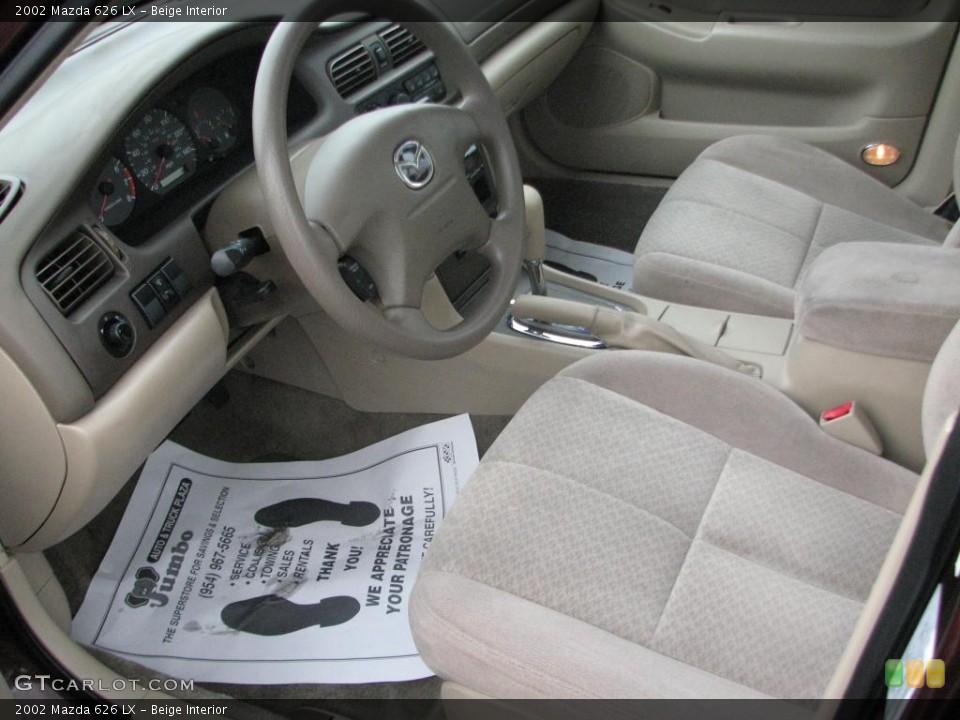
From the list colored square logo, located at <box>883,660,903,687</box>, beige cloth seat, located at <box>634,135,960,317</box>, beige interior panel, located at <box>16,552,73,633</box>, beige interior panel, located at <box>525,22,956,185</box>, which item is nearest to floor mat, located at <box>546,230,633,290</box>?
beige interior panel, located at <box>525,22,956,185</box>

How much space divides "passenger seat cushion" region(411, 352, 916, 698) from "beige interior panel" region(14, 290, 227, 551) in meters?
0.36

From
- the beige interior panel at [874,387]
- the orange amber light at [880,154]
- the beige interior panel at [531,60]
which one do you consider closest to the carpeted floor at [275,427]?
the beige interior panel at [874,387]

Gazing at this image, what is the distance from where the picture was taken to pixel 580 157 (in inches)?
80.9

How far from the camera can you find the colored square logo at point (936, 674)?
0.50m

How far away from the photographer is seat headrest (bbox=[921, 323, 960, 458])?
871 mm

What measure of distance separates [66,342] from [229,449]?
1.94 feet

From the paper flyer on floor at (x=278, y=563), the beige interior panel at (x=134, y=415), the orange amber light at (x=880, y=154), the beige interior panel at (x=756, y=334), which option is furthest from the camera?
the orange amber light at (x=880, y=154)

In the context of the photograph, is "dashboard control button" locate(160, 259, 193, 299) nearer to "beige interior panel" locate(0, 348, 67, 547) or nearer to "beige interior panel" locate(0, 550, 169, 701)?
"beige interior panel" locate(0, 348, 67, 547)

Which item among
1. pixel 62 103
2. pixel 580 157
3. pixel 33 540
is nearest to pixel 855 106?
pixel 580 157

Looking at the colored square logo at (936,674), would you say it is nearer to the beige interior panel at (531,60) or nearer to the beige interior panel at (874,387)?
the beige interior panel at (874,387)

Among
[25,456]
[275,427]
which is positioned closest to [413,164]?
[25,456]

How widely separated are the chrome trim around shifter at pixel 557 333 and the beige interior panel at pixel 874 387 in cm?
31

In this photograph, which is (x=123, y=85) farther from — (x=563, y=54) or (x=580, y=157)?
(x=580, y=157)

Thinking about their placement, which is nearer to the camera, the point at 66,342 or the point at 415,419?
the point at 66,342
